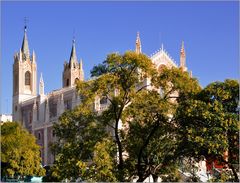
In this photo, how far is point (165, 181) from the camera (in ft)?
65.5

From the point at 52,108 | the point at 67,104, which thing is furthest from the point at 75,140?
the point at 52,108

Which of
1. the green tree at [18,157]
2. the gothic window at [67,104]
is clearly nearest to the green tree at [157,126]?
the green tree at [18,157]

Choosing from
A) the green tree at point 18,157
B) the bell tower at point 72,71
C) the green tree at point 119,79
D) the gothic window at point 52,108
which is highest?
the bell tower at point 72,71

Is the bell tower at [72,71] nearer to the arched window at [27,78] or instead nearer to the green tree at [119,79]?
the arched window at [27,78]

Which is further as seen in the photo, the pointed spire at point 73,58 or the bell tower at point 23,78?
the pointed spire at point 73,58

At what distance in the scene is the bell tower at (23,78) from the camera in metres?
64.1

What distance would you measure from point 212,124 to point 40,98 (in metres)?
43.7

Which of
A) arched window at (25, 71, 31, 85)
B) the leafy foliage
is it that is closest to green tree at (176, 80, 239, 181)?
the leafy foliage

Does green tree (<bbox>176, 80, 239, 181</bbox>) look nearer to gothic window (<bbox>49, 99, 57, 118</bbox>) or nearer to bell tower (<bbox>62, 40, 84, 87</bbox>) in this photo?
gothic window (<bbox>49, 99, 57, 118</bbox>)

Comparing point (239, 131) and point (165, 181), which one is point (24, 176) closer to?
point (165, 181)

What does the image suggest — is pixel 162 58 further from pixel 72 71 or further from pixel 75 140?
pixel 75 140

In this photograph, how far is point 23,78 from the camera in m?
64.7

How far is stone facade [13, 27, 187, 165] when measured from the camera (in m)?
55.1

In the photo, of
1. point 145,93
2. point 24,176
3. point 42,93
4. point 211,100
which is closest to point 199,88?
point 211,100
